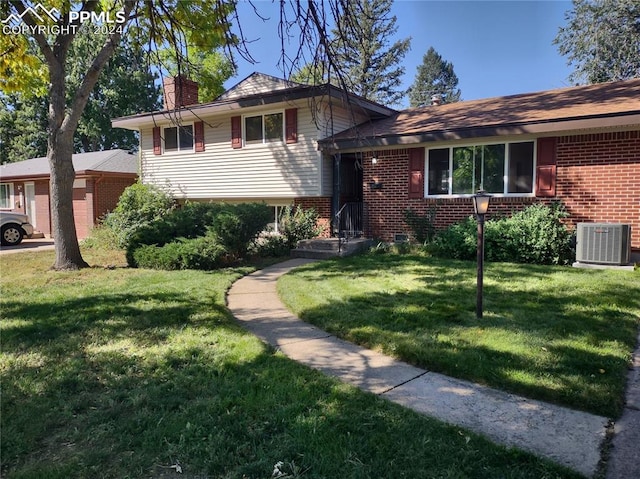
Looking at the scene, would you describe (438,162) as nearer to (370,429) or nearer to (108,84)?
(370,429)

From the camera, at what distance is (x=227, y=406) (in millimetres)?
3166

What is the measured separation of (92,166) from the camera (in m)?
18.3

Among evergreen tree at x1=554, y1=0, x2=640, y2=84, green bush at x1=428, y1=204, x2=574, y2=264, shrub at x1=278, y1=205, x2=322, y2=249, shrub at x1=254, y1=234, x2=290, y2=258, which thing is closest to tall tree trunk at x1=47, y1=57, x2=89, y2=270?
shrub at x1=254, y1=234, x2=290, y2=258

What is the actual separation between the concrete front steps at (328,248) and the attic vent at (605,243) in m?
4.93

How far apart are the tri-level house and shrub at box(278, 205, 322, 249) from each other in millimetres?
751

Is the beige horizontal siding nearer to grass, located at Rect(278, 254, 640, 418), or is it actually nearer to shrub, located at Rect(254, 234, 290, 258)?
shrub, located at Rect(254, 234, 290, 258)

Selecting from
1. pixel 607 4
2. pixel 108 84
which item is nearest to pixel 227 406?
pixel 607 4

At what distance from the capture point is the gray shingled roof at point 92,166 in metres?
18.2

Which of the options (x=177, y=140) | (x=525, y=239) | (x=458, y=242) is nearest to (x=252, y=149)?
(x=177, y=140)

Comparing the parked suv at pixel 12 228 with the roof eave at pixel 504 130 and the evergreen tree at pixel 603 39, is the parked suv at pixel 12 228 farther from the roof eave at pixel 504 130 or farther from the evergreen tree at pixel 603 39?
the evergreen tree at pixel 603 39

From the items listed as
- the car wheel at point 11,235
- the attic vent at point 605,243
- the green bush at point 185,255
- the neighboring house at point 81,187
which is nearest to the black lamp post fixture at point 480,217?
the attic vent at point 605,243

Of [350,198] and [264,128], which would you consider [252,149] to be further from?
[350,198]

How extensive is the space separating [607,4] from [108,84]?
1233 inches

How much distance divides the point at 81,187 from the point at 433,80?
1887 inches
